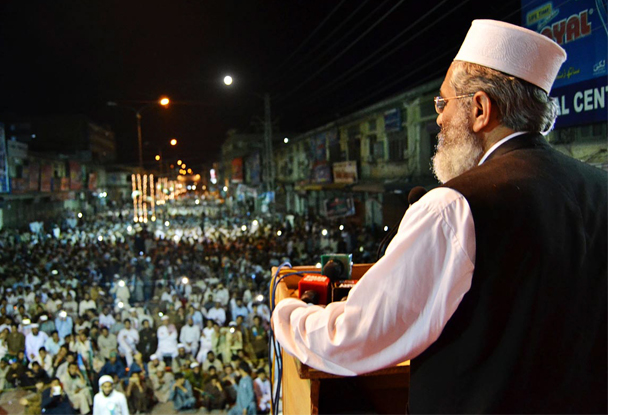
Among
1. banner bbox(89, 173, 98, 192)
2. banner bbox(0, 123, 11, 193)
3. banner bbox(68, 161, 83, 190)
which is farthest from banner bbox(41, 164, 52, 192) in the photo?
banner bbox(89, 173, 98, 192)

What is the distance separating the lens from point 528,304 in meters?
0.55

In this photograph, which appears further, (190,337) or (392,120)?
(392,120)

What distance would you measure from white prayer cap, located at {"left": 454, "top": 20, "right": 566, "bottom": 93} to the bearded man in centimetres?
13

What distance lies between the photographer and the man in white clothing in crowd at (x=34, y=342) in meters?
3.79

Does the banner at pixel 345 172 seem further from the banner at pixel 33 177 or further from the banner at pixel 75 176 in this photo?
the banner at pixel 75 176

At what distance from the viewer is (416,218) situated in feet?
1.80

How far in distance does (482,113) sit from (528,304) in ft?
0.96

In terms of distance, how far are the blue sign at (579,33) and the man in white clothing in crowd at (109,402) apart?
345cm

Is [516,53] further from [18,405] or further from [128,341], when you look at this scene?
[128,341]

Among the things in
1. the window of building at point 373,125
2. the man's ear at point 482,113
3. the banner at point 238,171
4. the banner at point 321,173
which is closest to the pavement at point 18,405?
the man's ear at point 482,113

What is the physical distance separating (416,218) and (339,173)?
9.18 metres

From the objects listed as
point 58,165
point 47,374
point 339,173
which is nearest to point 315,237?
point 339,173

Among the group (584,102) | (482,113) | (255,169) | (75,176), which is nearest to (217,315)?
(584,102)
